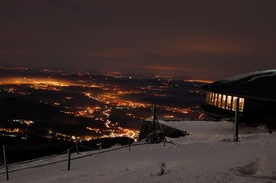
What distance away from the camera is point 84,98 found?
96.8m

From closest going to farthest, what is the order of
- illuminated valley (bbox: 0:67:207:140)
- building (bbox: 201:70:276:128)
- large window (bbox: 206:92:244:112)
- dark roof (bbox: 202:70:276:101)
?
building (bbox: 201:70:276:128) → dark roof (bbox: 202:70:276:101) → large window (bbox: 206:92:244:112) → illuminated valley (bbox: 0:67:207:140)

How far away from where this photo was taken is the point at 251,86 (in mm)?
26766

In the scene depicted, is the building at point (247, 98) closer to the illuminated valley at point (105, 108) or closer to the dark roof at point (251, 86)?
the dark roof at point (251, 86)

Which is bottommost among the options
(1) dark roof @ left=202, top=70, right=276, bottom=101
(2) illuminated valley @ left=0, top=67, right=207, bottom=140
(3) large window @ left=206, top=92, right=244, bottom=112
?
(2) illuminated valley @ left=0, top=67, right=207, bottom=140

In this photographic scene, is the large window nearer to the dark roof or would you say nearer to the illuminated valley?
the dark roof

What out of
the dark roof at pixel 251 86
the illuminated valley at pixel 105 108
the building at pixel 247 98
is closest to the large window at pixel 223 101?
the building at pixel 247 98

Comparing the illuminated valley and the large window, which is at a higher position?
the large window

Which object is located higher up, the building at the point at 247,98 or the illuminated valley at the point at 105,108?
the building at the point at 247,98

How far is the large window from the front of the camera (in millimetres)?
27534

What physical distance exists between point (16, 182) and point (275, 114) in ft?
67.4

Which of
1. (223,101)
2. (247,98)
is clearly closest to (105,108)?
(223,101)

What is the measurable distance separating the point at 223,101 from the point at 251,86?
320cm

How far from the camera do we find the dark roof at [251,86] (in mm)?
25203

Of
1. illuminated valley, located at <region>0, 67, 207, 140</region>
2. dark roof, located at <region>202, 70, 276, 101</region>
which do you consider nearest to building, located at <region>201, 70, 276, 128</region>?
dark roof, located at <region>202, 70, 276, 101</region>
